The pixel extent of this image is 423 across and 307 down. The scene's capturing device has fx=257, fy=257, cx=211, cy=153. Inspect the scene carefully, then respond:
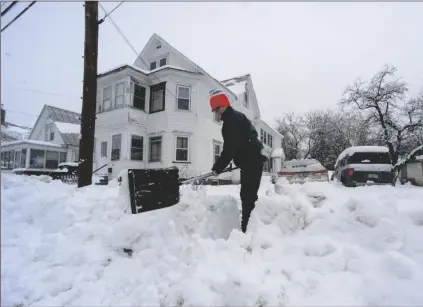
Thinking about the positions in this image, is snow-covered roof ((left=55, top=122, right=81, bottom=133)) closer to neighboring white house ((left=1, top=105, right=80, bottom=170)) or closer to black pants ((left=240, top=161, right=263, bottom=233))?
neighboring white house ((left=1, top=105, right=80, bottom=170))

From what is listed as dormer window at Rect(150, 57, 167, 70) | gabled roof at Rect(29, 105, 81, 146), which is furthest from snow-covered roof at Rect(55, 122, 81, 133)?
dormer window at Rect(150, 57, 167, 70)

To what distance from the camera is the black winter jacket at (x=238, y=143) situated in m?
3.55

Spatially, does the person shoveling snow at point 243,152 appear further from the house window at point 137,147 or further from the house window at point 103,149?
the house window at point 103,149

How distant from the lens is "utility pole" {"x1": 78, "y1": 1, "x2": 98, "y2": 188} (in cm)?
604

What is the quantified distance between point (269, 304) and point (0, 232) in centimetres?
171

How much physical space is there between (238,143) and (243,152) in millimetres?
→ 193

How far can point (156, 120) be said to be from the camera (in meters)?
16.6

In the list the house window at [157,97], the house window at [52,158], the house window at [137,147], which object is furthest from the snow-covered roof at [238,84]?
the house window at [52,158]

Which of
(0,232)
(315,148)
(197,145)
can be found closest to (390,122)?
(197,145)

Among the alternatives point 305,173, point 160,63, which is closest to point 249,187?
point 305,173

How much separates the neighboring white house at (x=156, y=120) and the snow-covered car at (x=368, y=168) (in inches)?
345

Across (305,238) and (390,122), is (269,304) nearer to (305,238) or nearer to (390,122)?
(305,238)

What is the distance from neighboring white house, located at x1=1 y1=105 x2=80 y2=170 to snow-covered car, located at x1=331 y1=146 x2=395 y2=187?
22273 mm

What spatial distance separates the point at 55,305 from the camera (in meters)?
2.05
